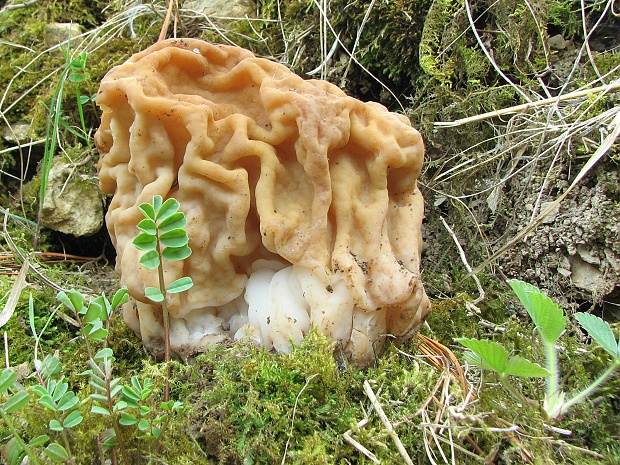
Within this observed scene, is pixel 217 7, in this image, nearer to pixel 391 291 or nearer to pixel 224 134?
pixel 224 134

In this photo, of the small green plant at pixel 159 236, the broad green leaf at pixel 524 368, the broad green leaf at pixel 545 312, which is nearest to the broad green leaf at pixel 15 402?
the small green plant at pixel 159 236

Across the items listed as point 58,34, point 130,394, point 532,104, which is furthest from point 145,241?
point 58,34

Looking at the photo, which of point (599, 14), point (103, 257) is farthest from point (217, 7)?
point (599, 14)

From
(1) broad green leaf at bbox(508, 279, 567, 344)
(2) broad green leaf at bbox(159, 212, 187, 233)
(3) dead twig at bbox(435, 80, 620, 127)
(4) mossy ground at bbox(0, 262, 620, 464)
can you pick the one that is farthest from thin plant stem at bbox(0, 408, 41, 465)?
(3) dead twig at bbox(435, 80, 620, 127)

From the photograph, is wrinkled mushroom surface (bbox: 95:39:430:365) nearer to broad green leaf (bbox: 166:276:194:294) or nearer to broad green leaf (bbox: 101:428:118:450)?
broad green leaf (bbox: 166:276:194:294)

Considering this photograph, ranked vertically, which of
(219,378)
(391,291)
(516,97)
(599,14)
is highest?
(599,14)

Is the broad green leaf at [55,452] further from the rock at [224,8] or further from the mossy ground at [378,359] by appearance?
the rock at [224,8]

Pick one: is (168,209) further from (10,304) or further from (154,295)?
(10,304)
